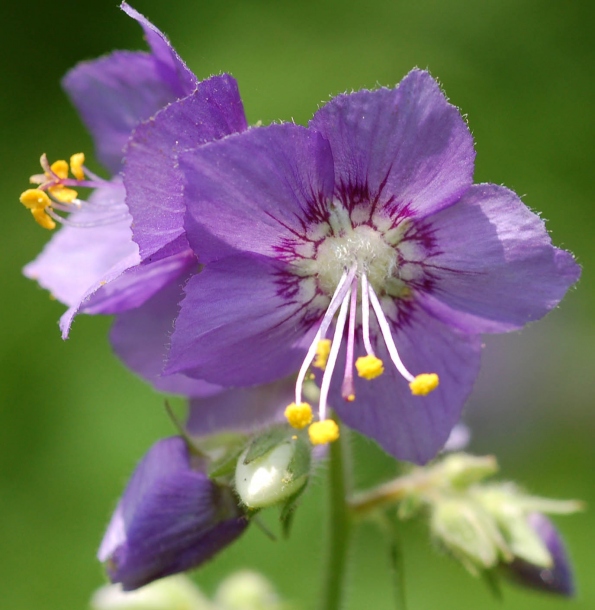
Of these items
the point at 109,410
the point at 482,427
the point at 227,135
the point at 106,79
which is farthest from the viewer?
the point at 482,427

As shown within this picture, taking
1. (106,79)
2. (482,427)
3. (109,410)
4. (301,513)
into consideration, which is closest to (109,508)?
(109,410)

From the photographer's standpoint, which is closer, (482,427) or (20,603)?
(20,603)

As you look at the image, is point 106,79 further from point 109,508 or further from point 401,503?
point 109,508

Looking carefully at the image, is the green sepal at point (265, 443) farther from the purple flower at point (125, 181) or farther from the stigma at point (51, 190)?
the stigma at point (51, 190)

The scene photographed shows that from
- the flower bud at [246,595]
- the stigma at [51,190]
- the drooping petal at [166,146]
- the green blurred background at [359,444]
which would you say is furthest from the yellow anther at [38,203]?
the green blurred background at [359,444]

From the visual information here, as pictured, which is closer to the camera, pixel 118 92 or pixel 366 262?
pixel 366 262

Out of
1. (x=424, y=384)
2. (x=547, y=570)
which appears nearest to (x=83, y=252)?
(x=424, y=384)

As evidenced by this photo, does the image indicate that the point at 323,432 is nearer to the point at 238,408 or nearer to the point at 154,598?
the point at 238,408
